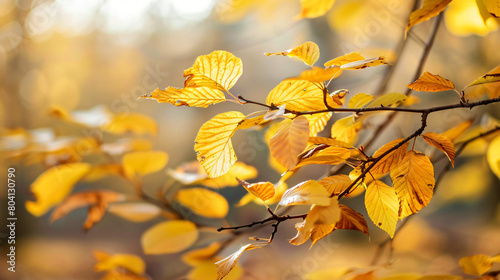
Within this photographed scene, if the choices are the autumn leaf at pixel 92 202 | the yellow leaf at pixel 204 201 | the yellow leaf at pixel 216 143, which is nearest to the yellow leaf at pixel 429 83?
the yellow leaf at pixel 216 143

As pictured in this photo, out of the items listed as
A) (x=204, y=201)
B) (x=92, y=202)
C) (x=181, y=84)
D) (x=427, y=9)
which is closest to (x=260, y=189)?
(x=427, y=9)

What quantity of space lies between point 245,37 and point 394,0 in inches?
41.1

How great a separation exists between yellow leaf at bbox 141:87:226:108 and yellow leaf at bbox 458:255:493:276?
0.27 metres

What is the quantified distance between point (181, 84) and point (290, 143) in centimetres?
201

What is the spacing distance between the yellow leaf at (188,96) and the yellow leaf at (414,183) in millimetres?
132

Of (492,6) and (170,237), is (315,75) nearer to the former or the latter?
(492,6)

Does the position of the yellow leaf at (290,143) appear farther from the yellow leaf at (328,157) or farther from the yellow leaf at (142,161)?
the yellow leaf at (142,161)

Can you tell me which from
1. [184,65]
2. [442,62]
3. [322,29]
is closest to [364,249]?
[442,62]

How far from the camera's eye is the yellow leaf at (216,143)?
0.20m

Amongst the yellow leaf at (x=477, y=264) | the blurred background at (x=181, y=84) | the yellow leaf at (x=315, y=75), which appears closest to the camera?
the yellow leaf at (x=315, y=75)

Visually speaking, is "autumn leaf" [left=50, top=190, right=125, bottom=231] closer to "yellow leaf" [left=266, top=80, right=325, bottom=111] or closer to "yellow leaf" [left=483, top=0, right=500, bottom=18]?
"yellow leaf" [left=266, top=80, right=325, bottom=111]

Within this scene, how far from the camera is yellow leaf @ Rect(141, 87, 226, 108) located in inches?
7.5

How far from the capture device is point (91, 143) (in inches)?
18.4

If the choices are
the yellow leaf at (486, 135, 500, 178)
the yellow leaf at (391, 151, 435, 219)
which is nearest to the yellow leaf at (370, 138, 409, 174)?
the yellow leaf at (391, 151, 435, 219)
